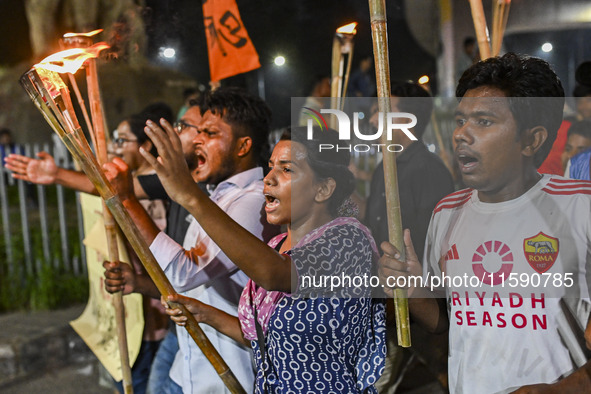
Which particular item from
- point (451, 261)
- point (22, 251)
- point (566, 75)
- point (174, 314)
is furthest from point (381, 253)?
point (22, 251)

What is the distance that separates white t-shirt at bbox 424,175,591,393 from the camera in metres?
1.62

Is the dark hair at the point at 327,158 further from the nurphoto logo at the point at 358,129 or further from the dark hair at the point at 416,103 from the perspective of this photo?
the dark hair at the point at 416,103

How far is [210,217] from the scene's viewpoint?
164cm

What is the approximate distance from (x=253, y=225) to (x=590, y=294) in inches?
45.8

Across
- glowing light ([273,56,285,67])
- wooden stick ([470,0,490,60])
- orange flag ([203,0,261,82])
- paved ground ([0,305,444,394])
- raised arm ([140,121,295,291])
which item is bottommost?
paved ground ([0,305,444,394])

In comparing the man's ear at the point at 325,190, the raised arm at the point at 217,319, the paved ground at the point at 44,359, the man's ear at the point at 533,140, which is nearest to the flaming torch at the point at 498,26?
the man's ear at the point at 533,140

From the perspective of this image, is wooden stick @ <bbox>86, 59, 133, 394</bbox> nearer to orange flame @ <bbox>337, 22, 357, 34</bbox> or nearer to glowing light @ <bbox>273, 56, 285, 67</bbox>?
glowing light @ <bbox>273, 56, 285, 67</bbox>

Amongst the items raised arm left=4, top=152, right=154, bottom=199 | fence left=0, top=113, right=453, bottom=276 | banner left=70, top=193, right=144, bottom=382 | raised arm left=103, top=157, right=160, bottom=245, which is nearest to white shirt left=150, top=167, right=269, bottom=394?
raised arm left=103, top=157, right=160, bottom=245

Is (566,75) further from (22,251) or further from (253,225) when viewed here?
(22,251)

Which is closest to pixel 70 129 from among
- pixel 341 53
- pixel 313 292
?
pixel 313 292

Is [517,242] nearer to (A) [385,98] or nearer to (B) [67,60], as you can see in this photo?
(A) [385,98]

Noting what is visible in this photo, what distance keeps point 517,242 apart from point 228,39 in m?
1.89

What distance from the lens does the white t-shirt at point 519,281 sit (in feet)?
5.30

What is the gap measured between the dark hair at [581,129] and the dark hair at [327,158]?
1222 millimetres
